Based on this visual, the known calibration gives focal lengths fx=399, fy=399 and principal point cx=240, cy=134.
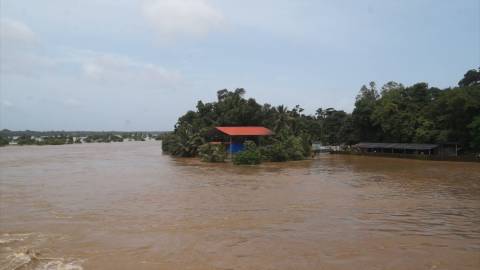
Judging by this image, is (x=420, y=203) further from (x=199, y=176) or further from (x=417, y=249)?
(x=199, y=176)

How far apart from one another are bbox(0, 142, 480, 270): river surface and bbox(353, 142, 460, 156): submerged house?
13640 millimetres

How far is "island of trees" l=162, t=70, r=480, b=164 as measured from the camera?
91.0 ft

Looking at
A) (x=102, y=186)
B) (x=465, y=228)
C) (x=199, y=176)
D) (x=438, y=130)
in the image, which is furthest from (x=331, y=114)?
(x=465, y=228)

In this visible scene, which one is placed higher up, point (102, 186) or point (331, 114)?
point (331, 114)

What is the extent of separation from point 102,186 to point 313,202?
8.49 m

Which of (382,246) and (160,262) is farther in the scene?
(382,246)

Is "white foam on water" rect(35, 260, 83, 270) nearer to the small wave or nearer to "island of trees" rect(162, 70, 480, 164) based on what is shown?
the small wave

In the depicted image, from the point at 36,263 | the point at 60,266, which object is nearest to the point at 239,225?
the point at 60,266

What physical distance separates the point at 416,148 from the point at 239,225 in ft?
82.3

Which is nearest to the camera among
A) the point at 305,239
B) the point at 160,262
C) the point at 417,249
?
the point at 160,262

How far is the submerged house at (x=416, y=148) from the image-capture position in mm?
29641

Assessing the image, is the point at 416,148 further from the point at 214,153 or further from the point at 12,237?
the point at 12,237

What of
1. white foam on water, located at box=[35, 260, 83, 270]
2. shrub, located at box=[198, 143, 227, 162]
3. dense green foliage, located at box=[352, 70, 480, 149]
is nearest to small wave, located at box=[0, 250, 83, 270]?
white foam on water, located at box=[35, 260, 83, 270]

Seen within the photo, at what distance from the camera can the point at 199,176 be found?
63.7 ft
